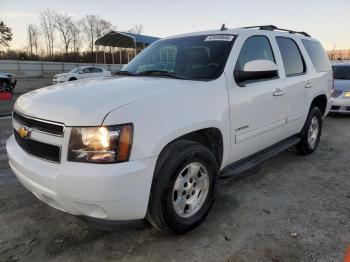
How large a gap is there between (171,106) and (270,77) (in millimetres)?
1771

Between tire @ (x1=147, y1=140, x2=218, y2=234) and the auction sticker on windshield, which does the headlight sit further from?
the auction sticker on windshield

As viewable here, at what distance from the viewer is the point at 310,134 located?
541cm

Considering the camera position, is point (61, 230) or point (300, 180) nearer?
point (61, 230)

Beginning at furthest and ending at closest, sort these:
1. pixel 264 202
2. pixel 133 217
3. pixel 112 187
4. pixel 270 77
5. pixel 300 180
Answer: pixel 300 180, pixel 270 77, pixel 264 202, pixel 133 217, pixel 112 187

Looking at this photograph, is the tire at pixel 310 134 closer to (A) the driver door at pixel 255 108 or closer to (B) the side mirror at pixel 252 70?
(A) the driver door at pixel 255 108

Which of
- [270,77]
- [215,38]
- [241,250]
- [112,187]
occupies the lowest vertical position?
[241,250]

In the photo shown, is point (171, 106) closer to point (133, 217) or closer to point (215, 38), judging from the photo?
point (133, 217)

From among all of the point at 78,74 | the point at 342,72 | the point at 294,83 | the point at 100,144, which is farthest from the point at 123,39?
the point at 100,144

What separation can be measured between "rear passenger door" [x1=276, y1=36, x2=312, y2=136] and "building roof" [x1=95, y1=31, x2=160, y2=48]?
22.1m

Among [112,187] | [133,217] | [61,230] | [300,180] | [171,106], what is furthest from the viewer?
[300,180]

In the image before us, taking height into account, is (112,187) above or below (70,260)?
above

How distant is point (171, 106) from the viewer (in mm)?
2686

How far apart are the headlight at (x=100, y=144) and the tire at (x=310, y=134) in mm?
3550

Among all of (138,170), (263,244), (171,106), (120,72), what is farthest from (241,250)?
(120,72)
